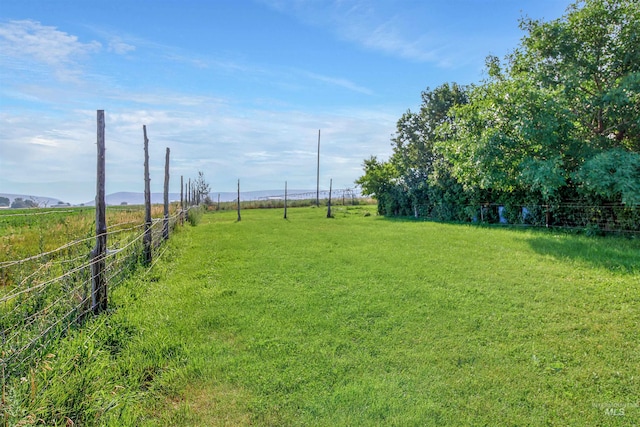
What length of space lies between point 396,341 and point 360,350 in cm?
45

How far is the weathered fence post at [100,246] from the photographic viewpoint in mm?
3947

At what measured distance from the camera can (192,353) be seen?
3365mm

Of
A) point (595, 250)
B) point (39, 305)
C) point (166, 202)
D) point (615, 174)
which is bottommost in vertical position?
point (39, 305)

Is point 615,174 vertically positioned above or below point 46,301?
above

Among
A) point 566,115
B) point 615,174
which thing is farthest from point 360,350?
point 566,115

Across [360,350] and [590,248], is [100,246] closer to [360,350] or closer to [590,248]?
[360,350]

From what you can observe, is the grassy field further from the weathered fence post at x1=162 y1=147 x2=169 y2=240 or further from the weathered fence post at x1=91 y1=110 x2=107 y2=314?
the weathered fence post at x1=162 y1=147 x2=169 y2=240

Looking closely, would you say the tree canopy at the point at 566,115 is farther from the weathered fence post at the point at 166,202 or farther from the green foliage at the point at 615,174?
the weathered fence post at the point at 166,202

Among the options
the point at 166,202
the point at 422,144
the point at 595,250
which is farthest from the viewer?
the point at 422,144

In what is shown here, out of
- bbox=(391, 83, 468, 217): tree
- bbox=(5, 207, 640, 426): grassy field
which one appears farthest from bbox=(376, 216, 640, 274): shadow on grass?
bbox=(391, 83, 468, 217): tree

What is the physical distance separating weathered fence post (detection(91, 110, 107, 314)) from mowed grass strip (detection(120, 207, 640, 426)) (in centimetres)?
39

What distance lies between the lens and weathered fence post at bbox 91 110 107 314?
3947mm

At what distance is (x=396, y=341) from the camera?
363 centimetres

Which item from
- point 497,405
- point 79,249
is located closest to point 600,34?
point 497,405
